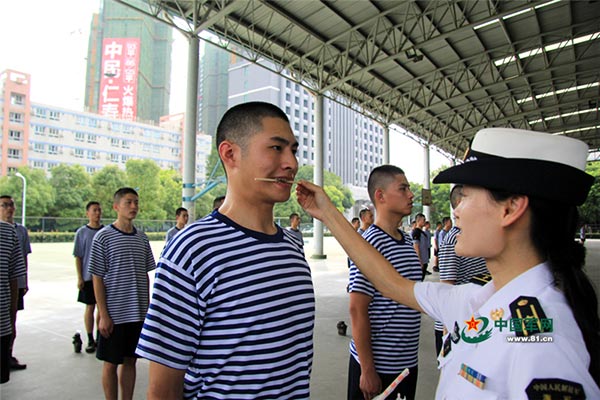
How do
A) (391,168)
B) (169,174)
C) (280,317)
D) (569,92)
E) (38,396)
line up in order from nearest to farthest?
(280,317), (391,168), (38,396), (569,92), (169,174)

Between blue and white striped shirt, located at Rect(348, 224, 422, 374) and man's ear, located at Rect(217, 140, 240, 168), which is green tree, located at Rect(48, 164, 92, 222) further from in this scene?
man's ear, located at Rect(217, 140, 240, 168)

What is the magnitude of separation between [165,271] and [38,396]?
317 cm

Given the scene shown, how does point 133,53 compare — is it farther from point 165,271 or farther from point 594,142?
point 165,271

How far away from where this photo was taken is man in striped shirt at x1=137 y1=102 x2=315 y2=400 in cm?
111

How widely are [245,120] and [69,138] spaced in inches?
2043

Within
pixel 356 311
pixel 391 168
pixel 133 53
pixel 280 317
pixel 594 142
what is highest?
pixel 133 53

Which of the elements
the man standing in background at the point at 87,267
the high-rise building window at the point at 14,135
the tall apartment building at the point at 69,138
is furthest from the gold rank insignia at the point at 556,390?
the high-rise building window at the point at 14,135

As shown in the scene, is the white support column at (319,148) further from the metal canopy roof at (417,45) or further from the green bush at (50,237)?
the green bush at (50,237)

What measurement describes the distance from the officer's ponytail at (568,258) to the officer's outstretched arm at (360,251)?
0.52m

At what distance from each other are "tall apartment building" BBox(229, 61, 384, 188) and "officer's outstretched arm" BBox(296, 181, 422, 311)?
2153 inches

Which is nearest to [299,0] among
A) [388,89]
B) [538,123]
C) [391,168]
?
[388,89]

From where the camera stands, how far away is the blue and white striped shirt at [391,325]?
6.72 feet

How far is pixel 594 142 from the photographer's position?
70.9 feet

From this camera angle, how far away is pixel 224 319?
117 centimetres
